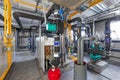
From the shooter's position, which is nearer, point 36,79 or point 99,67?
point 36,79

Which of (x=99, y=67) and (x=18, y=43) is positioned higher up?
(x=18, y=43)

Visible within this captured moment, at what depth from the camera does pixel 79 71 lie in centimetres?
144

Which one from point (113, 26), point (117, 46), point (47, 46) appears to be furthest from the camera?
point (113, 26)

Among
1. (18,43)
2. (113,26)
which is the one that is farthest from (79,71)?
(18,43)

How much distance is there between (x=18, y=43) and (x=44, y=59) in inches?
256

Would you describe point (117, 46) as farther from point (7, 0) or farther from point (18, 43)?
point (18, 43)

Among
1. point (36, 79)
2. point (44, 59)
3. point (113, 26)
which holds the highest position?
point (113, 26)

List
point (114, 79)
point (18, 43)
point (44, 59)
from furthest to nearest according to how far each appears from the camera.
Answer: point (18, 43) < point (44, 59) < point (114, 79)

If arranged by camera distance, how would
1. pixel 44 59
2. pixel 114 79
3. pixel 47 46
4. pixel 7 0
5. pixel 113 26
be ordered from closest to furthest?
pixel 114 79, pixel 7 0, pixel 44 59, pixel 47 46, pixel 113 26

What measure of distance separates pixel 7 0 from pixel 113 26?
5474 millimetres

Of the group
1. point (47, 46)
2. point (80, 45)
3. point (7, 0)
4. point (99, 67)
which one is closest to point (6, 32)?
point (7, 0)

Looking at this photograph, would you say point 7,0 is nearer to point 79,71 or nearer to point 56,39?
point 56,39

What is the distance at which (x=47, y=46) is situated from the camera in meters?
3.14

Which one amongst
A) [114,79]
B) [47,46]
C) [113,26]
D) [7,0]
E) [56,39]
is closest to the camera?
[56,39]
